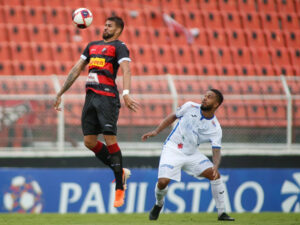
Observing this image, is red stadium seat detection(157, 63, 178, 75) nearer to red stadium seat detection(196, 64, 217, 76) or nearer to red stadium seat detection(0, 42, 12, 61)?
red stadium seat detection(196, 64, 217, 76)

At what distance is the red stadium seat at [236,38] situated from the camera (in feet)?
49.5

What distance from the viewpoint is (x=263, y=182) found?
1009 cm

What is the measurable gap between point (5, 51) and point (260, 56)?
604 centimetres

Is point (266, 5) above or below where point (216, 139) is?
above

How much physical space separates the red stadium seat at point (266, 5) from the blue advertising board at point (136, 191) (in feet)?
23.0

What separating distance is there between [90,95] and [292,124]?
4.82m

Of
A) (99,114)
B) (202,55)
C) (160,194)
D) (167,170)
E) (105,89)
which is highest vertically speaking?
(202,55)

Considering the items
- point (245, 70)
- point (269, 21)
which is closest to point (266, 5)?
point (269, 21)

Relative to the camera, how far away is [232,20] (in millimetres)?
15633

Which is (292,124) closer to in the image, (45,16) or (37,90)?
(37,90)

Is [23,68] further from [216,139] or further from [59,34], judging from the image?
[216,139]

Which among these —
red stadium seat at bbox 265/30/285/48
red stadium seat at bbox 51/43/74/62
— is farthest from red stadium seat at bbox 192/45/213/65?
red stadium seat at bbox 51/43/74/62

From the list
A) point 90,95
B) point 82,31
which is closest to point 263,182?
point 90,95

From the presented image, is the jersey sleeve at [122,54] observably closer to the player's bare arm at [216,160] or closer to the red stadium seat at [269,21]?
the player's bare arm at [216,160]
